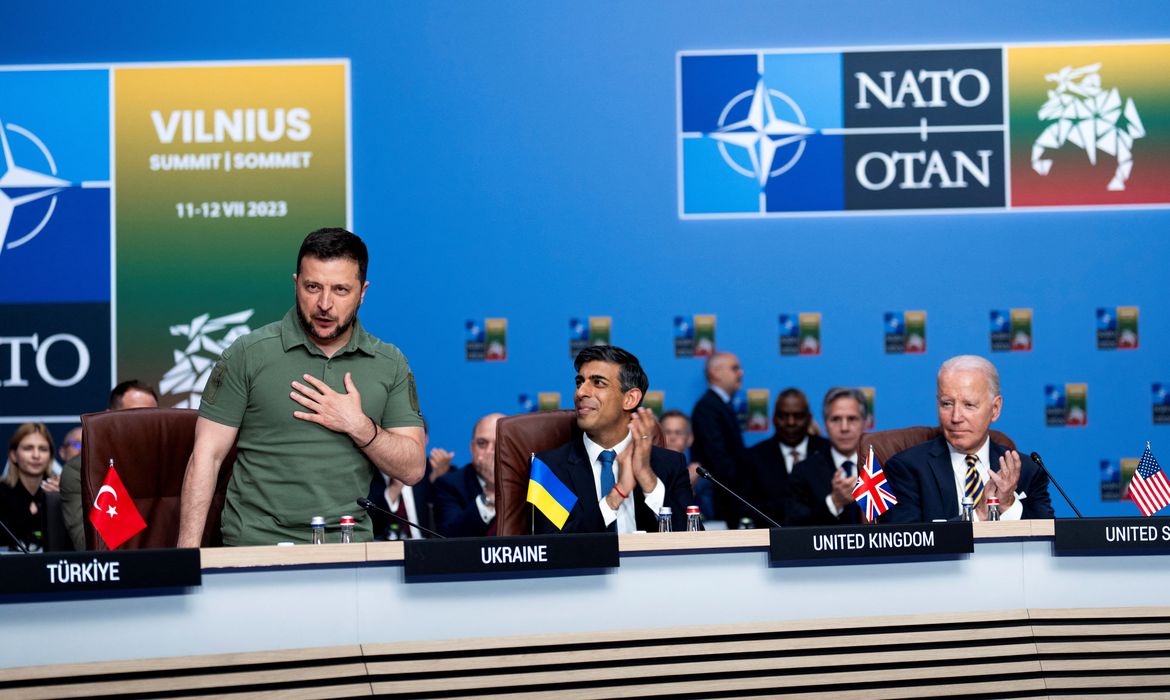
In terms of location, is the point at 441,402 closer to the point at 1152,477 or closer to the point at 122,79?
the point at 122,79

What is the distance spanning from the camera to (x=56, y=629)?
2.53 m

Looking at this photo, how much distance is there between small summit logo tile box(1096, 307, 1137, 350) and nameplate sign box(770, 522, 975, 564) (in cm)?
421

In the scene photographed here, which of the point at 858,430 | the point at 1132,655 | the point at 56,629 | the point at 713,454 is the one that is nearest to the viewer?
the point at 56,629

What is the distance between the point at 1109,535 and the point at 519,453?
5.39 feet

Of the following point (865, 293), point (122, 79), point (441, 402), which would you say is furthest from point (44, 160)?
point (865, 293)

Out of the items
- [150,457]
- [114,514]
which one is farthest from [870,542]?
[150,457]

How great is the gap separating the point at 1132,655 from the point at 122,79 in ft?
18.0

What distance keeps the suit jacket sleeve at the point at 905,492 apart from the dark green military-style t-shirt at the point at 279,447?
5.06 feet

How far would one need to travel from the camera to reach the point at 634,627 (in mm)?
2871

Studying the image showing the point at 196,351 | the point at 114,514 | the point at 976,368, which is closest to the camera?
the point at 114,514

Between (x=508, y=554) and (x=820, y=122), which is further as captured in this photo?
(x=820, y=122)

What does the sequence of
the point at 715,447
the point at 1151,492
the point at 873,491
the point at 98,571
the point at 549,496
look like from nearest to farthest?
1. the point at 98,571
2. the point at 549,496
3. the point at 873,491
4. the point at 1151,492
5. the point at 715,447

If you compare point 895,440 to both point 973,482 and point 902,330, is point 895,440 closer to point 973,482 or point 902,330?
point 973,482

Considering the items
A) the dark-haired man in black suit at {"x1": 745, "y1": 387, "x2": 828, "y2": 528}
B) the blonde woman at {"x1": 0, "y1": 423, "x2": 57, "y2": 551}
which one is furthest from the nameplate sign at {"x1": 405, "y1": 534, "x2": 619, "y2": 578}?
the blonde woman at {"x1": 0, "y1": 423, "x2": 57, "y2": 551}
